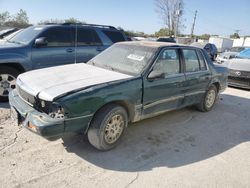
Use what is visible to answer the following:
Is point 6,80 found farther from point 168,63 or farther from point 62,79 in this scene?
point 168,63

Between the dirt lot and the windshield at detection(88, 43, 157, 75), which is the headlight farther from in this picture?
the windshield at detection(88, 43, 157, 75)

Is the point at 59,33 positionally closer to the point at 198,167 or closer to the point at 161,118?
the point at 161,118

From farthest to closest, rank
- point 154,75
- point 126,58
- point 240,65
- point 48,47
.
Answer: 1. point 240,65
2. point 48,47
3. point 126,58
4. point 154,75

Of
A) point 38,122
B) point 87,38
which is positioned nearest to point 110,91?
point 38,122

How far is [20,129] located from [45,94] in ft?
4.78

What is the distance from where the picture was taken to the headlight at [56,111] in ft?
9.68

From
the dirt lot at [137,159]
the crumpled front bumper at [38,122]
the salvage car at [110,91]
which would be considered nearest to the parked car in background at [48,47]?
the dirt lot at [137,159]

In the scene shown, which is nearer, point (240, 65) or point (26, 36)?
point (26, 36)

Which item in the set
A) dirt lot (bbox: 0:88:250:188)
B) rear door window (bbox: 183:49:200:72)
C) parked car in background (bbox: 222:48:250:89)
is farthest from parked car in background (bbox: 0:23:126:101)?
parked car in background (bbox: 222:48:250:89)

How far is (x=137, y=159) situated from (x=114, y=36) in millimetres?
4774

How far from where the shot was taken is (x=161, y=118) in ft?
16.8

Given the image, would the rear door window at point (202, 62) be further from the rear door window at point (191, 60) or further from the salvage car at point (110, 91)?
the rear door window at point (191, 60)

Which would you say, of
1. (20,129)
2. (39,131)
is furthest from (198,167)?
(20,129)

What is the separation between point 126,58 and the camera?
4316mm
